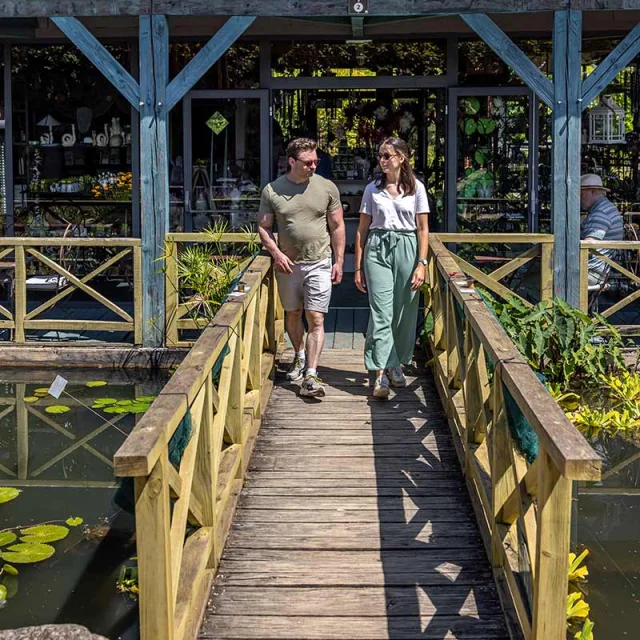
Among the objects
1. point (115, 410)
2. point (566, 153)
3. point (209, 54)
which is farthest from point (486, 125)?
point (115, 410)

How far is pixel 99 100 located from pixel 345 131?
270cm

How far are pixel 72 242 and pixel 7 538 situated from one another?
3668 mm

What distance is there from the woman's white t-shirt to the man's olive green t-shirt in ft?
0.77

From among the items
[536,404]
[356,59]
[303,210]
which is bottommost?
[536,404]

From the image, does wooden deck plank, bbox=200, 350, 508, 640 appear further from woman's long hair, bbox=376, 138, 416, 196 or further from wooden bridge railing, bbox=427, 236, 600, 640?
woman's long hair, bbox=376, 138, 416, 196

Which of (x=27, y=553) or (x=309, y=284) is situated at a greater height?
(x=309, y=284)

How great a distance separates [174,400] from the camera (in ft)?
12.4

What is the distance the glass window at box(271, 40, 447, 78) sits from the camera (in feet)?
38.4

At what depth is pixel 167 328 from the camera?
884cm

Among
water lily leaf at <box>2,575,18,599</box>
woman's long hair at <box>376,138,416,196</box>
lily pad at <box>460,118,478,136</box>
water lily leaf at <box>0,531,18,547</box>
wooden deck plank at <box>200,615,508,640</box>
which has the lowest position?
water lily leaf at <box>2,575,18,599</box>

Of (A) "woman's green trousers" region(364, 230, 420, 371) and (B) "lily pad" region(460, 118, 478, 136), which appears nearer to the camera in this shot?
(A) "woman's green trousers" region(364, 230, 420, 371)

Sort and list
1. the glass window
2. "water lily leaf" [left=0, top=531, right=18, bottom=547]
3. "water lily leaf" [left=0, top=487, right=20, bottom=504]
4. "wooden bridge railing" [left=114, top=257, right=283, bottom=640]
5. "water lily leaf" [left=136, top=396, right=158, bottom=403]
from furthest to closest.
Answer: the glass window < "water lily leaf" [left=136, top=396, right=158, bottom=403] < "water lily leaf" [left=0, top=487, right=20, bottom=504] < "water lily leaf" [left=0, top=531, right=18, bottom=547] < "wooden bridge railing" [left=114, top=257, right=283, bottom=640]

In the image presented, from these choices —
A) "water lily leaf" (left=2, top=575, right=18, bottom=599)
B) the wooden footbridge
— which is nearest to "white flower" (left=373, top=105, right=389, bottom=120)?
the wooden footbridge

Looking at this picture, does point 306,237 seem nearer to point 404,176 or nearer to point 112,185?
point 404,176
